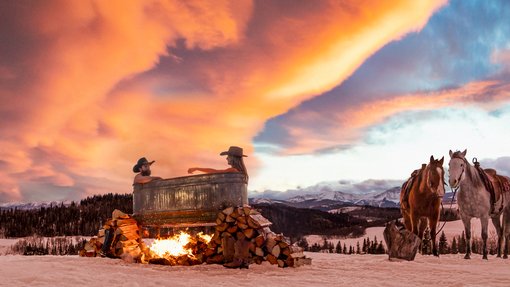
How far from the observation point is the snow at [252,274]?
334 inches

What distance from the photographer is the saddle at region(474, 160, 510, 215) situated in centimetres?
1323

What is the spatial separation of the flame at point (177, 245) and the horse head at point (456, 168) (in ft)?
21.7

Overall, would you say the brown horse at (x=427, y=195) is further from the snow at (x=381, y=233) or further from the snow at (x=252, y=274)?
the snow at (x=381, y=233)

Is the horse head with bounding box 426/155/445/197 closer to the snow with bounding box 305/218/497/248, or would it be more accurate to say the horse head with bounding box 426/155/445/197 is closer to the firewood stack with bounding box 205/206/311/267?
the firewood stack with bounding box 205/206/311/267

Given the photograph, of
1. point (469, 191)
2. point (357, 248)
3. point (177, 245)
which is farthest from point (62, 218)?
point (469, 191)

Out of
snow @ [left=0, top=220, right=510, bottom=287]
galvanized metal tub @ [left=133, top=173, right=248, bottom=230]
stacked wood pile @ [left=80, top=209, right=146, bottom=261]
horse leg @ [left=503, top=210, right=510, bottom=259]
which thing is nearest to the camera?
snow @ [left=0, top=220, right=510, bottom=287]

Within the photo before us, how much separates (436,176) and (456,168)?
859 mm

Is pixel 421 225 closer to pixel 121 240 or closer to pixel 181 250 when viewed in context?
pixel 181 250

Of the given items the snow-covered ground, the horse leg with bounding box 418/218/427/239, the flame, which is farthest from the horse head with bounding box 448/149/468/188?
the snow-covered ground

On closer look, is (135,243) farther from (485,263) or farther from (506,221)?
(506,221)

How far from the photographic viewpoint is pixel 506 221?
1420 centimetres

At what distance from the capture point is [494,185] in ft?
44.1

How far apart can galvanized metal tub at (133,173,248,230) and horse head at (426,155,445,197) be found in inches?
216

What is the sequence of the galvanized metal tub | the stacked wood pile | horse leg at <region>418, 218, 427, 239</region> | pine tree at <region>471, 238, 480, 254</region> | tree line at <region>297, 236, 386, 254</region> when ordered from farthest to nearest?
tree line at <region>297, 236, 386, 254</region>
pine tree at <region>471, 238, 480, 254</region>
horse leg at <region>418, 218, 427, 239</region>
the stacked wood pile
the galvanized metal tub
